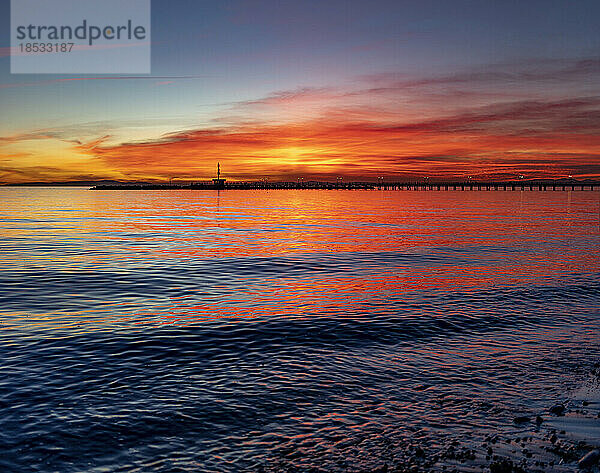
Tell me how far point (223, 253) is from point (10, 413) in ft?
106

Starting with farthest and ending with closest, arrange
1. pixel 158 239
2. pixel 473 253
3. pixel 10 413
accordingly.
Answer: pixel 158 239 < pixel 473 253 < pixel 10 413

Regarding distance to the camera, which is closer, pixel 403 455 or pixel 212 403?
pixel 403 455

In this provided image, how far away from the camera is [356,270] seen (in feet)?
111

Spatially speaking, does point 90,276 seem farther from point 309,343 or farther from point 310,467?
point 310,467

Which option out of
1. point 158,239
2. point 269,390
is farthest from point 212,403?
point 158,239

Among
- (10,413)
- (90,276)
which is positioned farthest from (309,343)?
(90,276)

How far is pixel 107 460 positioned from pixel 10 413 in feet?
11.0

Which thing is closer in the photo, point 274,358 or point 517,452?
point 517,452

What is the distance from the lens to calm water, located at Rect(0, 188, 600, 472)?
10.1m

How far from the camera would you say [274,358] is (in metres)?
15.5

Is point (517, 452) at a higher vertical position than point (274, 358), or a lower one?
higher

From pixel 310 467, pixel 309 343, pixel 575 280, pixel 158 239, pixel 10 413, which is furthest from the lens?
pixel 158 239

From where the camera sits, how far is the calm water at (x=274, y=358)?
10062 mm

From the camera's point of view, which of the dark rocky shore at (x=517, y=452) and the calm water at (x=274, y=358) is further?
the calm water at (x=274, y=358)
